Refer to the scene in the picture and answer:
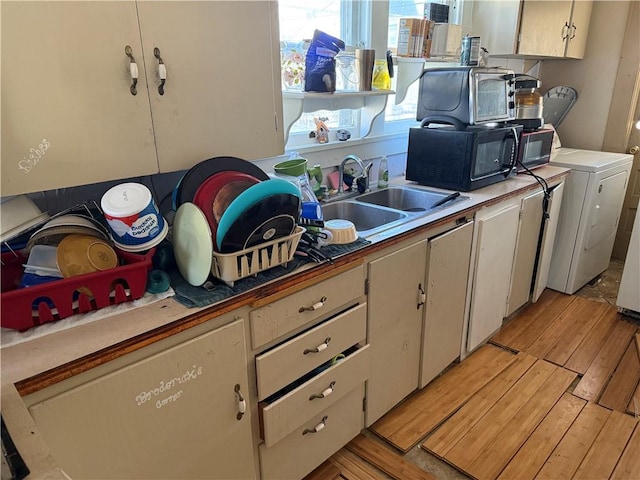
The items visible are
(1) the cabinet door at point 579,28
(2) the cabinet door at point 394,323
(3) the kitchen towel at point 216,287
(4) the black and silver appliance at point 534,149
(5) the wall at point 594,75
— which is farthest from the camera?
(5) the wall at point 594,75

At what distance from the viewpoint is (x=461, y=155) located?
6.93 feet

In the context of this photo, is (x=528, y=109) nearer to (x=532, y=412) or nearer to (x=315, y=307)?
(x=532, y=412)

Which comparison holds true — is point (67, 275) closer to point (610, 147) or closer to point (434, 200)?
point (434, 200)

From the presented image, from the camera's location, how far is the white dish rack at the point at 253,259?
1.14m

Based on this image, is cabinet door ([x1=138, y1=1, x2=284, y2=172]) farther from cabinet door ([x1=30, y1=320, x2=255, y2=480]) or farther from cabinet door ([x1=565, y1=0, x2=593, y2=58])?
cabinet door ([x1=565, y1=0, x2=593, y2=58])

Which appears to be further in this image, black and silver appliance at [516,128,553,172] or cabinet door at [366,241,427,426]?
black and silver appliance at [516,128,553,172]

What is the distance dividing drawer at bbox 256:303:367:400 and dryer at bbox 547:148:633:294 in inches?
79.5

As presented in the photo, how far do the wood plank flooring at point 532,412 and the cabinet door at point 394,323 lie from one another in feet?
0.57

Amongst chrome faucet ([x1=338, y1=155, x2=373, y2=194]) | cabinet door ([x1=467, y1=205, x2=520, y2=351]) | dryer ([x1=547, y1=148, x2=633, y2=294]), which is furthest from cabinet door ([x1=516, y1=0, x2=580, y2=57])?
chrome faucet ([x1=338, y1=155, x2=373, y2=194])

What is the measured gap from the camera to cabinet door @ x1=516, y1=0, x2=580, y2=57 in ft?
8.68

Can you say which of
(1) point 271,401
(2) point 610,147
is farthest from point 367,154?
(2) point 610,147

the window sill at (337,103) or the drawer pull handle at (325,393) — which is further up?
the window sill at (337,103)

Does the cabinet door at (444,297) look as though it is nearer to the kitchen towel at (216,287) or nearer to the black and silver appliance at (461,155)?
the black and silver appliance at (461,155)

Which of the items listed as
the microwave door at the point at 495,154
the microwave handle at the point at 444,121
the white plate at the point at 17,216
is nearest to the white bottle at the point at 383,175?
the microwave handle at the point at 444,121
